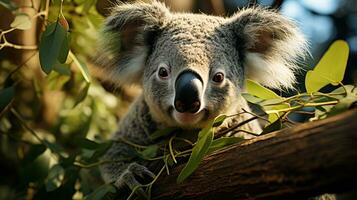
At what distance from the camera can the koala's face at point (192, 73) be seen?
2.03 m

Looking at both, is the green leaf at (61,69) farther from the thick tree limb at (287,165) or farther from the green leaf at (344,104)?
the green leaf at (344,104)

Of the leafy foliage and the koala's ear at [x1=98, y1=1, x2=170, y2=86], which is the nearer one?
the leafy foliage

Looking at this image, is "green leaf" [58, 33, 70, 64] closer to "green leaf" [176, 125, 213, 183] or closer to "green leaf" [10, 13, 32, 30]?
"green leaf" [10, 13, 32, 30]

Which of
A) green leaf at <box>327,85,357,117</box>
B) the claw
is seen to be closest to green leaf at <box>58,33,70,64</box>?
the claw

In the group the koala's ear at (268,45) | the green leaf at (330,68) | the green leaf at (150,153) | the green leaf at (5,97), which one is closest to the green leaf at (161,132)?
the green leaf at (150,153)

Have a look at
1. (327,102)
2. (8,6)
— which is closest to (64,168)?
(8,6)

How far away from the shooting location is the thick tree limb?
1251mm

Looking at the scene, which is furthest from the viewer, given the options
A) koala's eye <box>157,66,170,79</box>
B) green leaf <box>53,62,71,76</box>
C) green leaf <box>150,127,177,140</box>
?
green leaf <box>53,62,71,76</box>

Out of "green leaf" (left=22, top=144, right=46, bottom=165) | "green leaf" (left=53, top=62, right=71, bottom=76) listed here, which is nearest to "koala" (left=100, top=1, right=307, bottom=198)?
"green leaf" (left=53, top=62, right=71, bottom=76)

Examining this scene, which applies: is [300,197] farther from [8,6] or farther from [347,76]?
[347,76]

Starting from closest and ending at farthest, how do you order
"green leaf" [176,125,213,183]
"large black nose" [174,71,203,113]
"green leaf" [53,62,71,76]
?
"green leaf" [176,125,213,183]
"large black nose" [174,71,203,113]
"green leaf" [53,62,71,76]

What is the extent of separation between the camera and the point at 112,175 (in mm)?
2602

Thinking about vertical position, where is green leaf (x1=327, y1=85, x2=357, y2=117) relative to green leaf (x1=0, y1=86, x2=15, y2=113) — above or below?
above

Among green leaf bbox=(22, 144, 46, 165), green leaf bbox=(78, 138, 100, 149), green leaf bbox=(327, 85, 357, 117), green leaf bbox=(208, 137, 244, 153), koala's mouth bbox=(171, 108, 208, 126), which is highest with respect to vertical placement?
green leaf bbox=(327, 85, 357, 117)
